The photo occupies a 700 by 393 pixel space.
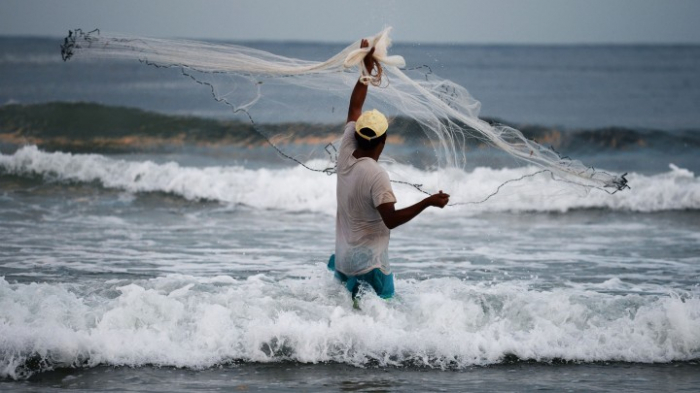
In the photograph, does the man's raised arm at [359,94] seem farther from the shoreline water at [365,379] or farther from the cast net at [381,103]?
the shoreline water at [365,379]

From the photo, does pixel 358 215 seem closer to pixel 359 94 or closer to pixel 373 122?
pixel 373 122

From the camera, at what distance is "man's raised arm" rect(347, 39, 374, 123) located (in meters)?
6.66

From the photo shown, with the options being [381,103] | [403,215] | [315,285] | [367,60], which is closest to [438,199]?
[403,215]

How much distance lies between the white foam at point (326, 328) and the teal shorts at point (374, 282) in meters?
0.07

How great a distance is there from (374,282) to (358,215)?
0.52 m

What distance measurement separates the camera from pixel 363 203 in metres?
6.36

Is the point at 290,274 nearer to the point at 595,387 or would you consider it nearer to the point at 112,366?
the point at 112,366

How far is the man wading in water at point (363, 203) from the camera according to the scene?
6.22 metres

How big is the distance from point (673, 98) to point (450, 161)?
3219 cm

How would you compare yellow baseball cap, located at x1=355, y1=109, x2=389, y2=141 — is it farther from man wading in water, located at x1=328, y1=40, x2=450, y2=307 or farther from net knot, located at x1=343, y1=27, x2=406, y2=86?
net knot, located at x1=343, y1=27, x2=406, y2=86

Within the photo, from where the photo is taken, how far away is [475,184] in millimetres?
8734

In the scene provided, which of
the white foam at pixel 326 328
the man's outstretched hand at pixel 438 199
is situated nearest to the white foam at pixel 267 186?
the white foam at pixel 326 328

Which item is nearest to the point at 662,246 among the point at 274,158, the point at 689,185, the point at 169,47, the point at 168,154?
the point at 689,185

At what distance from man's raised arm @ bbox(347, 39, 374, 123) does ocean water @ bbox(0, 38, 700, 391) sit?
0.89 meters
